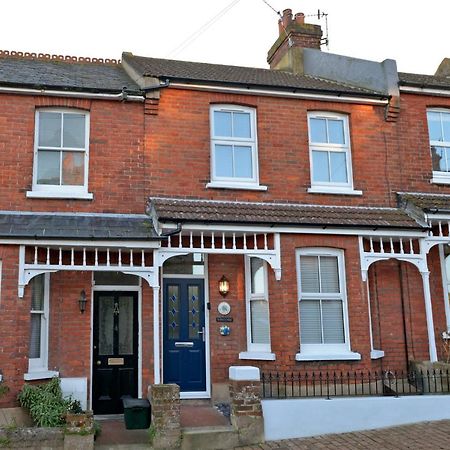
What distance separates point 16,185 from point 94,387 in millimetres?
4207

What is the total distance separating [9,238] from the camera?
32.6 ft

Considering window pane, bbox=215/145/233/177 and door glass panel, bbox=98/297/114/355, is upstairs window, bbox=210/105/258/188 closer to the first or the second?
window pane, bbox=215/145/233/177

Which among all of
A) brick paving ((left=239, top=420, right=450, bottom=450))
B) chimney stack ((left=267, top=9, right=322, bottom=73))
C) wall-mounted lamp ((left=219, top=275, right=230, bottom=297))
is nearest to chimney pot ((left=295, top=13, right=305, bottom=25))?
chimney stack ((left=267, top=9, right=322, bottom=73))

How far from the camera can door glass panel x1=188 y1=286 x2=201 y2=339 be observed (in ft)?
38.9

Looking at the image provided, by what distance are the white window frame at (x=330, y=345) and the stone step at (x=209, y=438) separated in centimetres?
245

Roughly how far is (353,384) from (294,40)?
9.89m

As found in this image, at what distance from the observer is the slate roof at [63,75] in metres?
11.6

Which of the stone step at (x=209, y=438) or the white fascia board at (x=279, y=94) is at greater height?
the white fascia board at (x=279, y=94)

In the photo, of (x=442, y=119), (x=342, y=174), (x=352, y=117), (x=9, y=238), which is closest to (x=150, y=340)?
(x=9, y=238)

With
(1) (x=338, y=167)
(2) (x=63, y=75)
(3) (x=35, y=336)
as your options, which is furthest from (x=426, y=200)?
(3) (x=35, y=336)

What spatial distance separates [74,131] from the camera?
39.0 feet

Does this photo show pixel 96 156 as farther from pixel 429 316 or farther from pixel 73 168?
pixel 429 316

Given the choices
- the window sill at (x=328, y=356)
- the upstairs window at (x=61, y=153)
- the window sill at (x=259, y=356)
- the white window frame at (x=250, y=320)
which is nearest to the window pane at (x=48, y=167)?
the upstairs window at (x=61, y=153)

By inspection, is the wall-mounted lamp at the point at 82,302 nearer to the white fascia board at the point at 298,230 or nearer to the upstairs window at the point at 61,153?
the upstairs window at the point at 61,153
